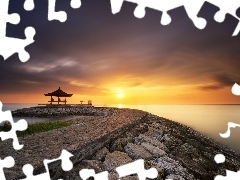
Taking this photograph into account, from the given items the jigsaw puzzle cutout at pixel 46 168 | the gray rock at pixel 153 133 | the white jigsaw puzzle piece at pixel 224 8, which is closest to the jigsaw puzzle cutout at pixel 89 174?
the jigsaw puzzle cutout at pixel 46 168

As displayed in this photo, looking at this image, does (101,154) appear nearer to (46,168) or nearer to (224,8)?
(46,168)

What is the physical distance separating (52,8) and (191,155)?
25.7 feet

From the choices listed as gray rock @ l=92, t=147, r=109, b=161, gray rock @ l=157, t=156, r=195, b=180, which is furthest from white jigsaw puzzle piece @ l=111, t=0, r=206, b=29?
gray rock @ l=157, t=156, r=195, b=180

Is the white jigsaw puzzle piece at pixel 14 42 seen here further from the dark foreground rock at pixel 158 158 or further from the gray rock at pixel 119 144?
the gray rock at pixel 119 144

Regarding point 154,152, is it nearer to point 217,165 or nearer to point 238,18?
point 217,165

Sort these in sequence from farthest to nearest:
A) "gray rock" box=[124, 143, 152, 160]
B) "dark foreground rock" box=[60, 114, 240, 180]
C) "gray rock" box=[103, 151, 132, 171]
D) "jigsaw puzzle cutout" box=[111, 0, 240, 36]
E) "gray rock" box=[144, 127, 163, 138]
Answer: "gray rock" box=[144, 127, 163, 138] → "gray rock" box=[124, 143, 152, 160] → "dark foreground rock" box=[60, 114, 240, 180] → "gray rock" box=[103, 151, 132, 171] → "jigsaw puzzle cutout" box=[111, 0, 240, 36]

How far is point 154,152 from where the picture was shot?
9945mm

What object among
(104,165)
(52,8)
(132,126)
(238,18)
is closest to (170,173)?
(104,165)

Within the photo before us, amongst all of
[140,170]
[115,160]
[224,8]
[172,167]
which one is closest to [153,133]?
[172,167]

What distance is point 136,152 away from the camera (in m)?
9.51

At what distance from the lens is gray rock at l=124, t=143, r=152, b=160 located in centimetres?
938

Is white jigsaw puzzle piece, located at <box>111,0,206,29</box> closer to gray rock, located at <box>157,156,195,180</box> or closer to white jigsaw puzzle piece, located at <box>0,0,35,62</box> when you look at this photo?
white jigsaw puzzle piece, located at <box>0,0,35,62</box>

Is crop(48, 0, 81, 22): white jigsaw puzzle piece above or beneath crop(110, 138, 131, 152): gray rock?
above

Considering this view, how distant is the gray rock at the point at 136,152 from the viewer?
30.8ft
